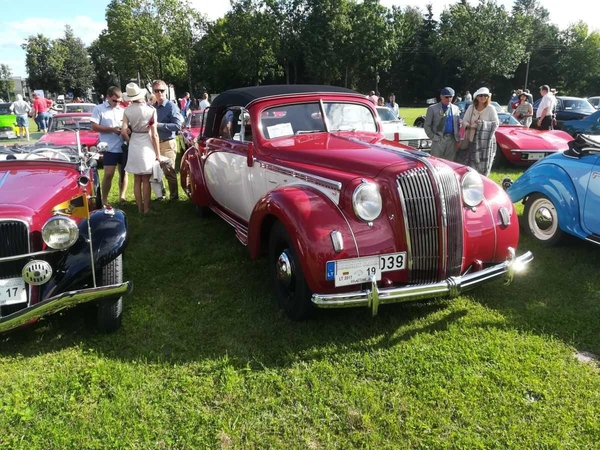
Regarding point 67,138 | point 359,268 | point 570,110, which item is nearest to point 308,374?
point 359,268

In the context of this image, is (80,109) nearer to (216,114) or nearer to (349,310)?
(216,114)

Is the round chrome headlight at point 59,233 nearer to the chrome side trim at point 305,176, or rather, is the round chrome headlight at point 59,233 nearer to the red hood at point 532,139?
the chrome side trim at point 305,176

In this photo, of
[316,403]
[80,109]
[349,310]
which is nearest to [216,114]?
[349,310]

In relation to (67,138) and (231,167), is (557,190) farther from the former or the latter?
(67,138)

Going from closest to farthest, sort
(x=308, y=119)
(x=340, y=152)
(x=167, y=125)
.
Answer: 1. (x=340, y=152)
2. (x=308, y=119)
3. (x=167, y=125)

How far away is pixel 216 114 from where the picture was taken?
5906 millimetres

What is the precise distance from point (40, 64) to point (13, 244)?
2724 inches

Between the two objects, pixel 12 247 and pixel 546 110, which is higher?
pixel 546 110

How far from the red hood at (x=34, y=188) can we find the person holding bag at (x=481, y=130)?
537 centimetres

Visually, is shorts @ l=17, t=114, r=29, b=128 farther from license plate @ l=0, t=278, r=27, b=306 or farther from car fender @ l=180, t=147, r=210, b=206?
license plate @ l=0, t=278, r=27, b=306

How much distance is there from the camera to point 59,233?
3068mm

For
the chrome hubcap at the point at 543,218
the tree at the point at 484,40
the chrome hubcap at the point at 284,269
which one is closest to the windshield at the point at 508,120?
the chrome hubcap at the point at 543,218

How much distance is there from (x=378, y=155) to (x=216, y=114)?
118 inches

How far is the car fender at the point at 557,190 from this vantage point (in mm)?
4777
